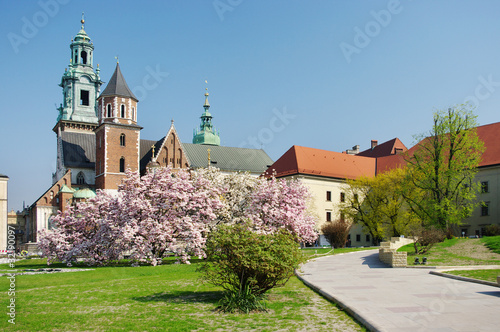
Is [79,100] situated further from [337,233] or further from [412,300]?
[412,300]

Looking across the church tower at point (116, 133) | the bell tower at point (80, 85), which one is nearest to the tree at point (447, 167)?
the church tower at point (116, 133)

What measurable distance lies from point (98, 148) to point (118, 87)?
9533mm

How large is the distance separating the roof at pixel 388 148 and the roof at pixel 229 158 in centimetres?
2094

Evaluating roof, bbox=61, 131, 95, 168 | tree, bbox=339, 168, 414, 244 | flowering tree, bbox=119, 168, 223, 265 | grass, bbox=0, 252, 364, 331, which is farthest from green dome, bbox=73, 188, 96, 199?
grass, bbox=0, 252, 364, 331

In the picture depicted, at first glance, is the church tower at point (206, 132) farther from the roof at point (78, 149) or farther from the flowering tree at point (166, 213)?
the flowering tree at point (166, 213)

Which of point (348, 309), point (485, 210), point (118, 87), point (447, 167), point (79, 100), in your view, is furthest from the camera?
point (79, 100)

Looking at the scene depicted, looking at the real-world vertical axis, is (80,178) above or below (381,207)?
above

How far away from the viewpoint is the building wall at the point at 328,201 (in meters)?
58.9

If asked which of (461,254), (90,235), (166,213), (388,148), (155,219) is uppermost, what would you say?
(388,148)

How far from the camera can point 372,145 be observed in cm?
7744

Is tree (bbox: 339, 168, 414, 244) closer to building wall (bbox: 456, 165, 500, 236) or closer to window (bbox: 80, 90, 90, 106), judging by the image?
building wall (bbox: 456, 165, 500, 236)

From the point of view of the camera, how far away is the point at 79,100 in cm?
8869

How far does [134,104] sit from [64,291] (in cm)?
5455

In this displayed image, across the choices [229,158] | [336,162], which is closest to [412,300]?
[336,162]
